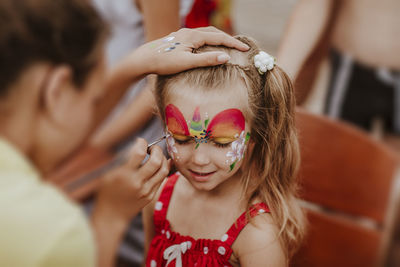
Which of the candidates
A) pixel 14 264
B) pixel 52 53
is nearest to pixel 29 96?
pixel 52 53

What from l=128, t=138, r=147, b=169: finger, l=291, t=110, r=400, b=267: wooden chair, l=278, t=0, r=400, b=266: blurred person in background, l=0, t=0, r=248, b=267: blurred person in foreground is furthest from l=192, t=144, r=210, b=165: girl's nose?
l=278, t=0, r=400, b=266: blurred person in background

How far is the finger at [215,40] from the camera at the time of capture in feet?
2.10

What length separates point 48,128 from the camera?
43 centimetres

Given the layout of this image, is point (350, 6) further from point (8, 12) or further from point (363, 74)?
point (8, 12)

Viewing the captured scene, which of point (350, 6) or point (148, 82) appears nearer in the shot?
point (148, 82)

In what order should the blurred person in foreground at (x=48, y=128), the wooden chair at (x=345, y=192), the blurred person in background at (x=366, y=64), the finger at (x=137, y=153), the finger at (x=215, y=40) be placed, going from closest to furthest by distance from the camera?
the blurred person in foreground at (x=48, y=128), the finger at (x=137, y=153), the finger at (x=215, y=40), the wooden chair at (x=345, y=192), the blurred person in background at (x=366, y=64)

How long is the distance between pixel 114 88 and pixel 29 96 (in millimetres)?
135

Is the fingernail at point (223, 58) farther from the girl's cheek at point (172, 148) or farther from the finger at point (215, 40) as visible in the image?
the girl's cheek at point (172, 148)

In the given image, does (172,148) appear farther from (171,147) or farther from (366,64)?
(366,64)

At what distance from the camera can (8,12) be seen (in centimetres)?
39

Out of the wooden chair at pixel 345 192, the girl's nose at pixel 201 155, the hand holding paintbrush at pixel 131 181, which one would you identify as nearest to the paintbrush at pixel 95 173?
the hand holding paintbrush at pixel 131 181

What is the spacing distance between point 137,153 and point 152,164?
42 mm

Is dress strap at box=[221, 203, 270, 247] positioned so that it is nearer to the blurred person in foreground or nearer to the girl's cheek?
the girl's cheek

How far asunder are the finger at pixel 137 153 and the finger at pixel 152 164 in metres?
0.01
